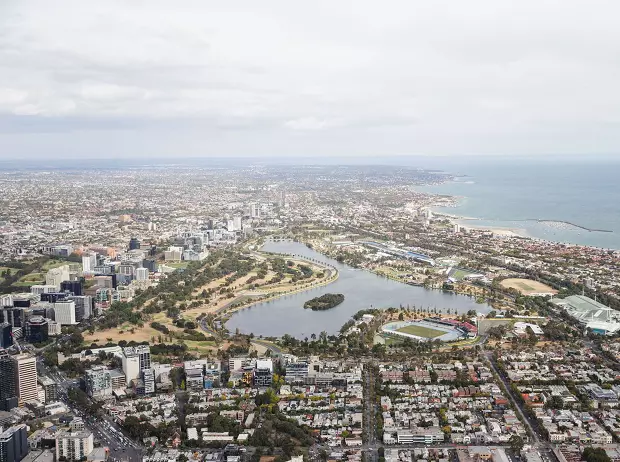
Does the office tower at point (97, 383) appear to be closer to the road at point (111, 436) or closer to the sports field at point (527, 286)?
the road at point (111, 436)

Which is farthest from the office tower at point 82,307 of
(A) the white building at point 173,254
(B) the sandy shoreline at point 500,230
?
(B) the sandy shoreline at point 500,230

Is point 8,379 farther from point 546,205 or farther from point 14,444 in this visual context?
point 546,205

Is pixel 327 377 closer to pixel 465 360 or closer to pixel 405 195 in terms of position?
pixel 465 360

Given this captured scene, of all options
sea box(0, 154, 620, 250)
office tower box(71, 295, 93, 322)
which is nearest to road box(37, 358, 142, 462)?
office tower box(71, 295, 93, 322)

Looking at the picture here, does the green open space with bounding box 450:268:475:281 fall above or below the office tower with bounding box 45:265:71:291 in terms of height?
below

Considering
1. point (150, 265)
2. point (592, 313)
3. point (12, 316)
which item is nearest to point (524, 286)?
point (592, 313)

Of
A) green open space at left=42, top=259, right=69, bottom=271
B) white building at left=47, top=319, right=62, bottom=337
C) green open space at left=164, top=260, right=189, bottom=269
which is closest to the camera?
white building at left=47, top=319, right=62, bottom=337

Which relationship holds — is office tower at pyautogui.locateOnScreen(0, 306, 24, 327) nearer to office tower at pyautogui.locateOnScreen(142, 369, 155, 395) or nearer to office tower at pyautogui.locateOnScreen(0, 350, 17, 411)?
Result: office tower at pyautogui.locateOnScreen(0, 350, 17, 411)
